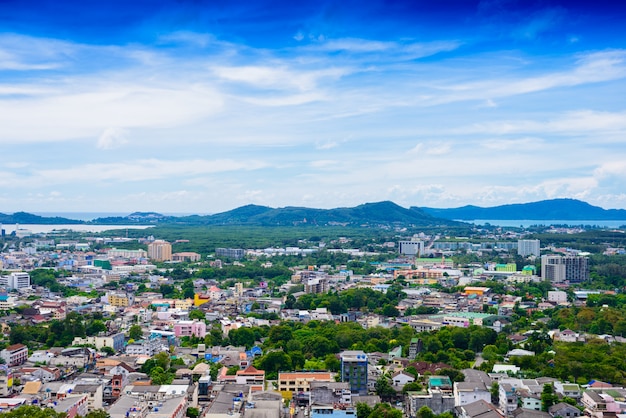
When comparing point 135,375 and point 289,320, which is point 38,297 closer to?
point 289,320

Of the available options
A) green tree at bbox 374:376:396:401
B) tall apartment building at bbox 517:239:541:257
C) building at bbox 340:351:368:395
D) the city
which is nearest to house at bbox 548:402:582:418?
the city

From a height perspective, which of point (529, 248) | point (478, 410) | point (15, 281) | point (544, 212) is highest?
point (544, 212)

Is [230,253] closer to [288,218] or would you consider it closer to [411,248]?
[411,248]

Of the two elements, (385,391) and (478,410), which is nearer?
(478,410)

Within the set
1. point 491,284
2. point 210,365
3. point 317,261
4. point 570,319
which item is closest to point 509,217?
point 317,261

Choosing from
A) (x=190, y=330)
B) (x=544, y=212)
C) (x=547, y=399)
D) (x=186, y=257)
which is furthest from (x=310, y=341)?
(x=544, y=212)

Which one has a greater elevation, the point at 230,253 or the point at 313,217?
the point at 313,217
